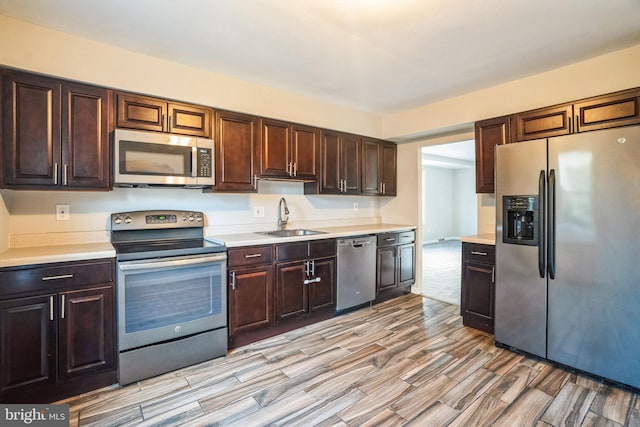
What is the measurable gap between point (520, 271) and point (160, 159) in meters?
3.09

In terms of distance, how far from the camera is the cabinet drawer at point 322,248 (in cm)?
313

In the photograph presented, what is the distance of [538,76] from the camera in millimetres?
2918

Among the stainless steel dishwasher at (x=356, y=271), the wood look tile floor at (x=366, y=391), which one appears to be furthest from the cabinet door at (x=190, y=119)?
the wood look tile floor at (x=366, y=391)

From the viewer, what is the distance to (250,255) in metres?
2.73

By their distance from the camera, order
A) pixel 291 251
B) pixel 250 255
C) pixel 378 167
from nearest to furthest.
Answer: pixel 250 255 → pixel 291 251 → pixel 378 167

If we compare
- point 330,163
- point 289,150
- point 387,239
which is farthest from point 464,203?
point 289,150

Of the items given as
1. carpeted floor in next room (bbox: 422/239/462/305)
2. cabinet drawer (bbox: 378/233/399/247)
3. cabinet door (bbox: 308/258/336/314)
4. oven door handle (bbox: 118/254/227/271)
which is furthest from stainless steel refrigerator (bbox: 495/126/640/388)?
oven door handle (bbox: 118/254/227/271)

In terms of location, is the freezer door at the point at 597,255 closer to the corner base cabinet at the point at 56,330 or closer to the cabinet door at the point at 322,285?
the cabinet door at the point at 322,285

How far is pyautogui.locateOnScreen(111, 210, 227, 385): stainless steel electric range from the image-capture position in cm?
216

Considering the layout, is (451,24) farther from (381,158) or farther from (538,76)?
(381,158)

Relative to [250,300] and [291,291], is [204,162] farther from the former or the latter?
[291,291]

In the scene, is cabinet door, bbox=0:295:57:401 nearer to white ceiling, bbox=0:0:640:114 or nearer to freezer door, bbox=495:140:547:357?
white ceiling, bbox=0:0:640:114

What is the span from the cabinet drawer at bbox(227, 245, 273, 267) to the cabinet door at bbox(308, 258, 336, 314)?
532 mm

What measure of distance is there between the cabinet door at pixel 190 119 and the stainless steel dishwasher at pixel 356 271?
174 cm
